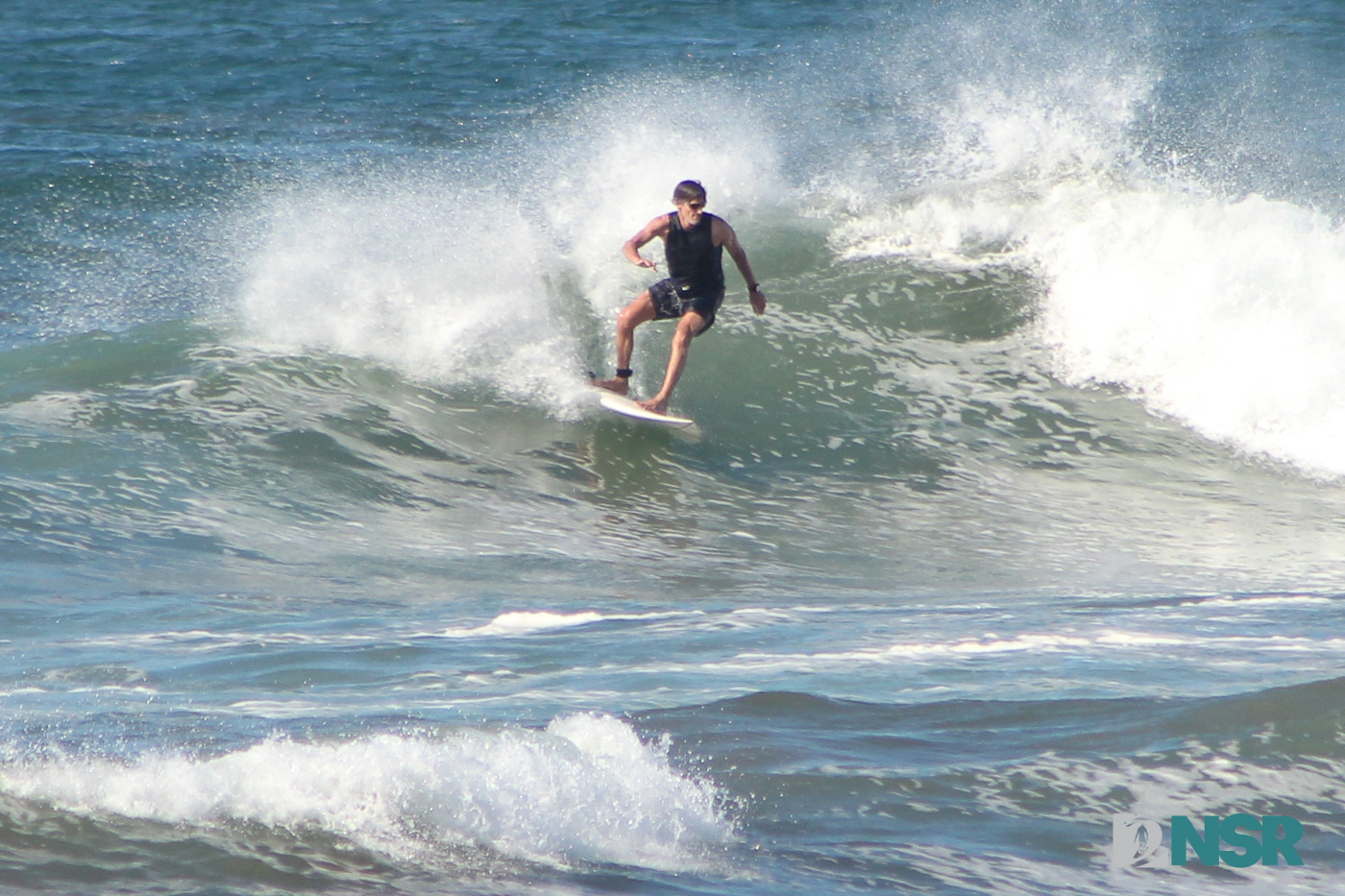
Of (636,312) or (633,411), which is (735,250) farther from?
(633,411)

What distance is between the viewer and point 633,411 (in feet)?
27.3

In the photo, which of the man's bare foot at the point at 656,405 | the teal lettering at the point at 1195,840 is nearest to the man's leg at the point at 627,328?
the man's bare foot at the point at 656,405

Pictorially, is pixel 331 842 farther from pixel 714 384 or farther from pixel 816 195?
pixel 816 195

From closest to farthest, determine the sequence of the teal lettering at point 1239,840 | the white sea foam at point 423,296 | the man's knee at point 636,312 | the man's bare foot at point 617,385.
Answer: the teal lettering at point 1239,840 → the man's knee at point 636,312 → the man's bare foot at point 617,385 → the white sea foam at point 423,296


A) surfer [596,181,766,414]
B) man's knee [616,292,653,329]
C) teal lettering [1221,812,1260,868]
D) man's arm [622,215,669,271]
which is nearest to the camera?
teal lettering [1221,812,1260,868]

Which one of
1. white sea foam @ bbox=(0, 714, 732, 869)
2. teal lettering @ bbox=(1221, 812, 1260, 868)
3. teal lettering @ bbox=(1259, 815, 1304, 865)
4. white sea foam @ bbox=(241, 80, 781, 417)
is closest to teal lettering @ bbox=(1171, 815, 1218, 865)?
teal lettering @ bbox=(1221, 812, 1260, 868)

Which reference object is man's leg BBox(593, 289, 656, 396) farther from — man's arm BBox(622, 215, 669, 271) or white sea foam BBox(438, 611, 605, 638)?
white sea foam BBox(438, 611, 605, 638)

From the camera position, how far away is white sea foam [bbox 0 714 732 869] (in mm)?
3594

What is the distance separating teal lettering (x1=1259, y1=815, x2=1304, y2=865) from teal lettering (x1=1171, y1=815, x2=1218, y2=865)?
12 cm

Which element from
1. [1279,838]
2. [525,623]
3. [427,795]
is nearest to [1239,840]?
[1279,838]

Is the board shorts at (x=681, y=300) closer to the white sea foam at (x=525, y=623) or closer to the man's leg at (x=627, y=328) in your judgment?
the man's leg at (x=627, y=328)

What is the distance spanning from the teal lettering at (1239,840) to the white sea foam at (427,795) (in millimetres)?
1320

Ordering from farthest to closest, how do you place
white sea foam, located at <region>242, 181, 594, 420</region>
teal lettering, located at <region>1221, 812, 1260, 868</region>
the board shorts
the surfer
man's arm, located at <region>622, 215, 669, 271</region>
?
white sea foam, located at <region>242, 181, 594, 420</region>, the board shorts, the surfer, man's arm, located at <region>622, 215, 669, 271</region>, teal lettering, located at <region>1221, 812, 1260, 868</region>

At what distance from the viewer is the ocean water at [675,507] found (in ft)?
12.3
